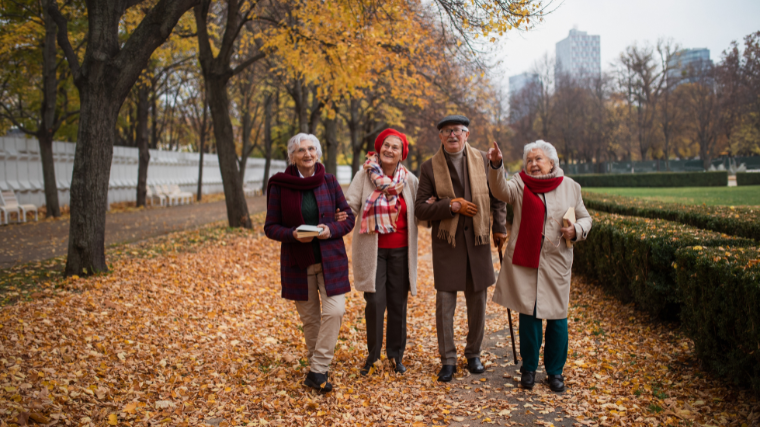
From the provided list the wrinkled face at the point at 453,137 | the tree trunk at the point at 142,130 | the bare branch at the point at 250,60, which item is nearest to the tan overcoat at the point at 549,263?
the wrinkled face at the point at 453,137

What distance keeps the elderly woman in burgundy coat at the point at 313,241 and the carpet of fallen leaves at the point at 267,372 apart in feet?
1.54

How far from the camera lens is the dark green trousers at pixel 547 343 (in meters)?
3.93

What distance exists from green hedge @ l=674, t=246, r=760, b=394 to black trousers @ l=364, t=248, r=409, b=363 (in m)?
2.28

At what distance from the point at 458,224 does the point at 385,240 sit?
0.63 meters

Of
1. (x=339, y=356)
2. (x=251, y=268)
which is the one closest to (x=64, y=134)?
(x=251, y=268)

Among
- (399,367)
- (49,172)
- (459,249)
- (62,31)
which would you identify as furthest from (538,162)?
(49,172)

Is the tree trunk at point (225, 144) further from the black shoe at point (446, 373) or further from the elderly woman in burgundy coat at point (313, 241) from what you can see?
the black shoe at point (446, 373)

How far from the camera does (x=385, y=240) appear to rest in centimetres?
424

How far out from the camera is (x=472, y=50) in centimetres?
750

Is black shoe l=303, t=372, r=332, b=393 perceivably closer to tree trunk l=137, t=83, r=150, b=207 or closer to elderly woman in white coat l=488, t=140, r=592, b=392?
elderly woman in white coat l=488, t=140, r=592, b=392

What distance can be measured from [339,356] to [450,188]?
1988 mm

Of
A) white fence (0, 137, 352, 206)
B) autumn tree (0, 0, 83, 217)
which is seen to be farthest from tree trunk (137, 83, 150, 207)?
autumn tree (0, 0, 83, 217)

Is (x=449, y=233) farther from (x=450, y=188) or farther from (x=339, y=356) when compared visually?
(x=339, y=356)

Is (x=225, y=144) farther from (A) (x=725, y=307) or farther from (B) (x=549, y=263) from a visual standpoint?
(A) (x=725, y=307)
